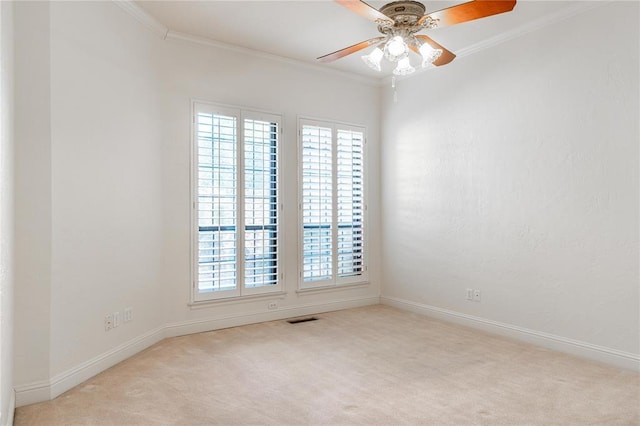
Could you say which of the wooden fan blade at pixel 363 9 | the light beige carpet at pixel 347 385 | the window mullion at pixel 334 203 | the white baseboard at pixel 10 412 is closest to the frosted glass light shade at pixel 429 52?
the wooden fan blade at pixel 363 9

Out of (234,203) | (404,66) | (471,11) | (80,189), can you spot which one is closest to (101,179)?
(80,189)

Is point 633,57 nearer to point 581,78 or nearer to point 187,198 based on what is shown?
point 581,78

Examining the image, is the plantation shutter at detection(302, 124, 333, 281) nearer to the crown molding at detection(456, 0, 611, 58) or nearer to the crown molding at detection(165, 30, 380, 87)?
the crown molding at detection(165, 30, 380, 87)

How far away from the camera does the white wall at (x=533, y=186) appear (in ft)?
11.1

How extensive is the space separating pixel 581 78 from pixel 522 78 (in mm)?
550

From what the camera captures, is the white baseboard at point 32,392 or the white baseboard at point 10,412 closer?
the white baseboard at point 10,412

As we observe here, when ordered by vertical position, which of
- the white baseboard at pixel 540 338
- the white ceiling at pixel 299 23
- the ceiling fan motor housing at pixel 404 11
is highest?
the white ceiling at pixel 299 23

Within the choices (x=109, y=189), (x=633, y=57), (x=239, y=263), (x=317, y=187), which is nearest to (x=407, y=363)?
(x=239, y=263)

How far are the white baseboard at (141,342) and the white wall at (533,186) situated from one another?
1172 millimetres

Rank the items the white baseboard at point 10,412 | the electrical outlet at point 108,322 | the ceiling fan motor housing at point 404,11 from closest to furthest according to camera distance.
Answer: the white baseboard at point 10,412, the ceiling fan motor housing at point 404,11, the electrical outlet at point 108,322

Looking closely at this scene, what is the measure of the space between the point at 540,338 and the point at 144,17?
457 cm

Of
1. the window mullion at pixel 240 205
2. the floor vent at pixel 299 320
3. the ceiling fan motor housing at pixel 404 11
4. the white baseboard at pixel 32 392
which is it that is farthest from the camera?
the floor vent at pixel 299 320

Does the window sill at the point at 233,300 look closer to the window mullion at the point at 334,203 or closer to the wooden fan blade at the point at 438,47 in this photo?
the window mullion at the point at 334,203

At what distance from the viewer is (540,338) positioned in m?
3.90
